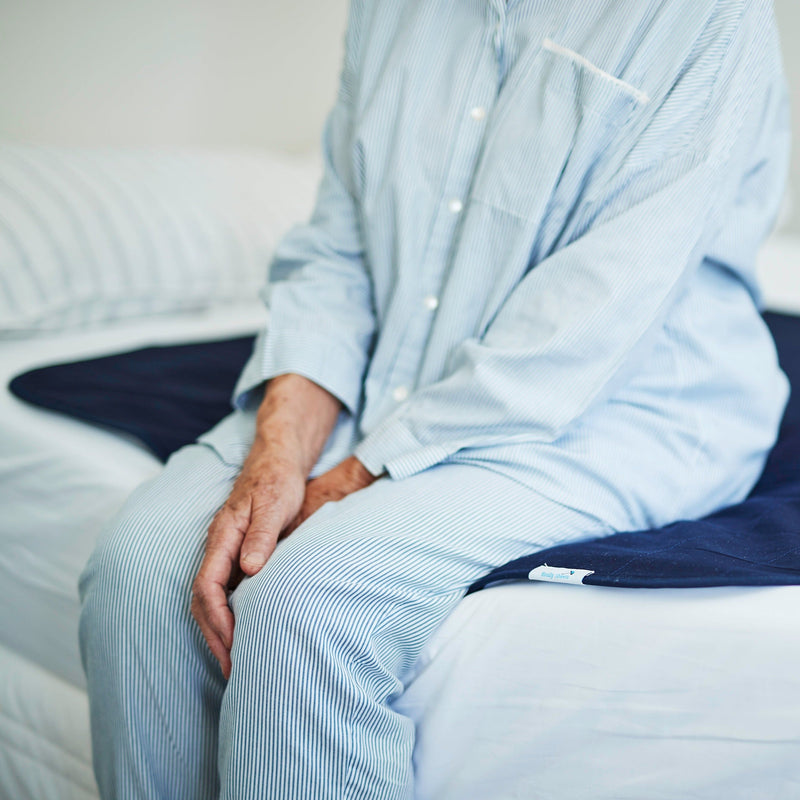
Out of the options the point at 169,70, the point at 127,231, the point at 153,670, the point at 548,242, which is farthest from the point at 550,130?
the point at 169,70

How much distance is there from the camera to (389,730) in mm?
644

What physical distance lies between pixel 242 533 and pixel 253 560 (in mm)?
48

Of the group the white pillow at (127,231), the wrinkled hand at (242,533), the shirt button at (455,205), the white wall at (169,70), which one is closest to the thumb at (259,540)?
the wrinkled hand at (242,533)

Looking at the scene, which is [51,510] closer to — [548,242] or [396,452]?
[396,452]

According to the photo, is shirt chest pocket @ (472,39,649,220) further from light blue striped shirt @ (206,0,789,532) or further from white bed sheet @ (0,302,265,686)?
white bed sheet @ (0,302,265,686)

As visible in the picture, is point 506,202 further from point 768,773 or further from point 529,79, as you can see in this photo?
point 768,773

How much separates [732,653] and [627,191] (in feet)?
1.45

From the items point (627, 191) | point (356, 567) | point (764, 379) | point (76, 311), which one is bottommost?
point (76, 311)

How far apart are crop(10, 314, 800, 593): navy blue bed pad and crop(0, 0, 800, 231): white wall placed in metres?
0.66

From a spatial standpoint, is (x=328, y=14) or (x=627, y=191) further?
(x=328, y=14)

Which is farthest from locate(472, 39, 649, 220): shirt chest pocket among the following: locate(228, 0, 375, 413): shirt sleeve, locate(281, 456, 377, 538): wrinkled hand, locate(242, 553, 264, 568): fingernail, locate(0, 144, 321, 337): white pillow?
locate(0, 144, 321, 337): white pillow

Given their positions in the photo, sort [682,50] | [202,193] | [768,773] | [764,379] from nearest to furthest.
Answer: [768,773], [682,50], [764,379], [202,193]

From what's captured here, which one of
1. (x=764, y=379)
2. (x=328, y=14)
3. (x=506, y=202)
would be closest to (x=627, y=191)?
(x=506, y=202)

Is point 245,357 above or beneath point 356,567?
beneath
